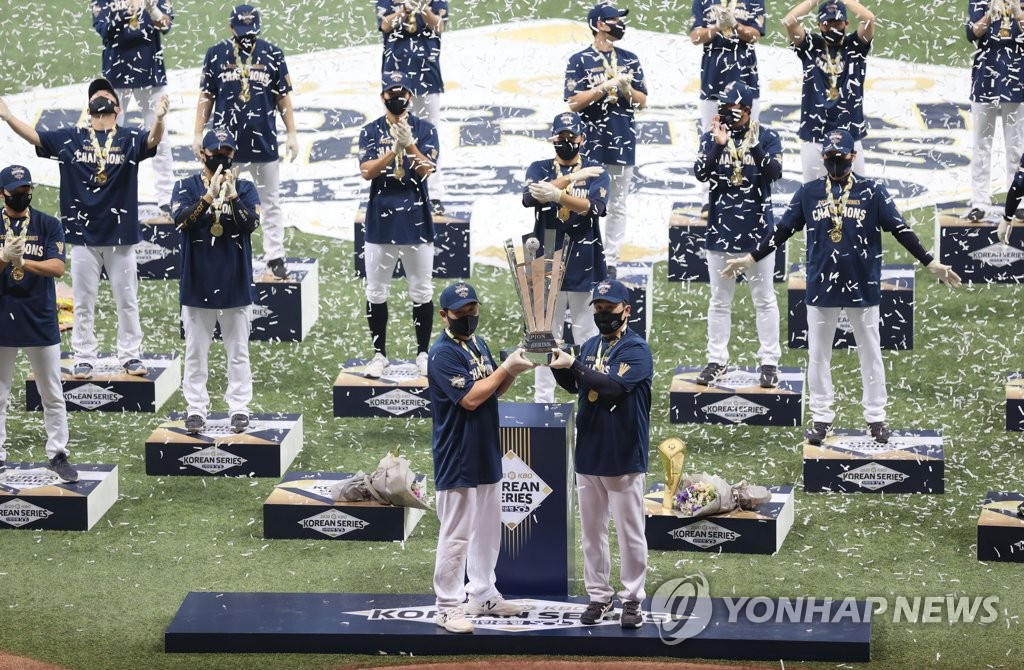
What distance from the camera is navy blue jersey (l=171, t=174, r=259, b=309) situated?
12125 mm

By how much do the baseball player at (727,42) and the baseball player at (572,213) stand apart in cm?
248

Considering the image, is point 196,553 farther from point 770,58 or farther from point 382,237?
point 770,58

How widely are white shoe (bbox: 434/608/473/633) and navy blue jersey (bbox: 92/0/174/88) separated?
23.8ft

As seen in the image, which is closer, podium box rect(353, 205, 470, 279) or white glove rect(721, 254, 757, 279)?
white glove rect(721, 254, 757, 279)

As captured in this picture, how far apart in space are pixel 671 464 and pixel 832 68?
14.6 ft

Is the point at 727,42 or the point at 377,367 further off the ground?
the point at 727,42

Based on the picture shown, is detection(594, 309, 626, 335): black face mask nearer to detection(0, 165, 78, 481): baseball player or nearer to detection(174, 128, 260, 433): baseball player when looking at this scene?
detection(174, 128, 260, 433): baseball player

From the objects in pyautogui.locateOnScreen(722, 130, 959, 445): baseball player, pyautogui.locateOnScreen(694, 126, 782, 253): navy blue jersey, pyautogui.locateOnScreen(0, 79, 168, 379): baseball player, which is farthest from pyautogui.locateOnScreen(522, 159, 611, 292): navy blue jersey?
pyautogui.locateOnScreen(0, 79, 168, 379): baseball player

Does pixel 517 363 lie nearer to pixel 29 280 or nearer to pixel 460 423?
pixel 460 423

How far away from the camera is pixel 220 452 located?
1238 centimetres

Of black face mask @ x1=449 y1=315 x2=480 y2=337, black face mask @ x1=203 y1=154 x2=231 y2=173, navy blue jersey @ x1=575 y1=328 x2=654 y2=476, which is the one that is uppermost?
black face mask @ x1=203 y1=154 x2=231 y2=173

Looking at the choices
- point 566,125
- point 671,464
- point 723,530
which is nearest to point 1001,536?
point 723,530

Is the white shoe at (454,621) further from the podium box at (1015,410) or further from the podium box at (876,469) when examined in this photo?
the podium box at (1015,410)

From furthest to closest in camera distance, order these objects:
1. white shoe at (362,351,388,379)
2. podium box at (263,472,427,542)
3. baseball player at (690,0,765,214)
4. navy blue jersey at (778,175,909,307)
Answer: baseball player at (690,0,765,214) → white shoe at (362,351,388,379) → navy blue jersey at (778,175,909,307) → podium box at (263,472,427,542)
